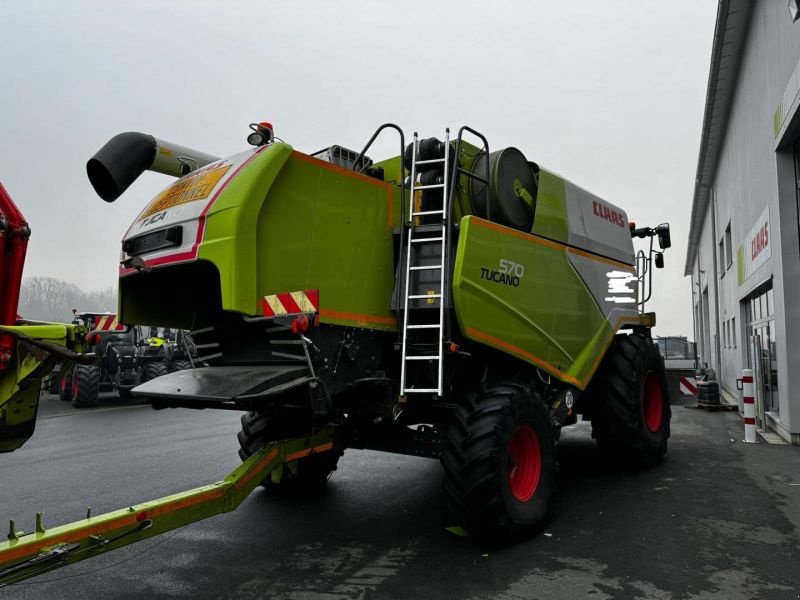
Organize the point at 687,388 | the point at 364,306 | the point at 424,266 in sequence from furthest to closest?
the point at 687,388
the point at 424,266
the point at 364,306

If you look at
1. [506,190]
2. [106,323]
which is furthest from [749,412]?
[106,323]

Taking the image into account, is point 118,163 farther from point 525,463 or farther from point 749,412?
point 749,412

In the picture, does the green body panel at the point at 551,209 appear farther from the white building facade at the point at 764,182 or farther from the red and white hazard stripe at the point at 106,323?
the red and white hazard stripe at the point at 106,323

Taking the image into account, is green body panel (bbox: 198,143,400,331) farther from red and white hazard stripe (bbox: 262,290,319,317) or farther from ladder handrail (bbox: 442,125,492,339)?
ladder handrail (bbox: 442,125,492,339)

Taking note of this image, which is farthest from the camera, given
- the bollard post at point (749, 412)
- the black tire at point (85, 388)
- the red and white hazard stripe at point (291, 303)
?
the black tire at point (85, 388)

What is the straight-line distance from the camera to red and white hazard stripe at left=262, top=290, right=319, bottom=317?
383 cm

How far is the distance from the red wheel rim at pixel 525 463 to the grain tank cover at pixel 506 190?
178 cm

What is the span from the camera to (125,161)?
4453 mm

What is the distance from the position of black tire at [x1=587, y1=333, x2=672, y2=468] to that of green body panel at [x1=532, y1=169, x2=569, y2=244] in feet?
5.25

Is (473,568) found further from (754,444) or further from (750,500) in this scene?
(754,444)

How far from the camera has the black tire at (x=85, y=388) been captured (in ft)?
48.9

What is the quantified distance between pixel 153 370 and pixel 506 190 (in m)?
13.0

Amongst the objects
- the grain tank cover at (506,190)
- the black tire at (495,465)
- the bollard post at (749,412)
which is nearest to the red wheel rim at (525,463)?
the black tire at (495,465)

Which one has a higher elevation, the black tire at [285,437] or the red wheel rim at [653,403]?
the red wheel rim at [653,403]
